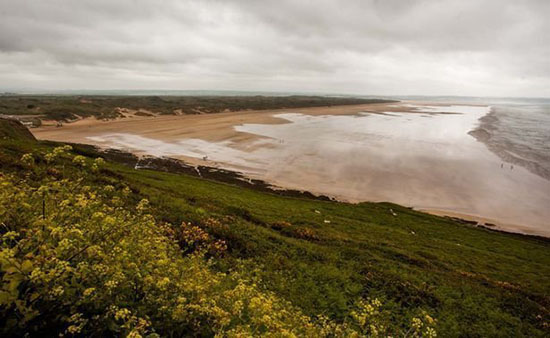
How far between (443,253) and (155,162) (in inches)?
1811

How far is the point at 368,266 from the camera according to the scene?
50.2 feet

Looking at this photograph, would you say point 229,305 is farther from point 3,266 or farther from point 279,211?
point 279,211

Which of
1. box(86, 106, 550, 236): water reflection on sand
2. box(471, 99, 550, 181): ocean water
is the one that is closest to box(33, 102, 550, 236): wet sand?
box(86, 106, 550, 236): water reflection on sand

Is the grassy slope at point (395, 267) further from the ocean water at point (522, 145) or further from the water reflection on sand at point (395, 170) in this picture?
the ocean water at point (522, 145)

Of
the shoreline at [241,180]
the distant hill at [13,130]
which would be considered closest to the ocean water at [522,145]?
the shoreline at [241,180]

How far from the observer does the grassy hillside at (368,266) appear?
11.9 metres

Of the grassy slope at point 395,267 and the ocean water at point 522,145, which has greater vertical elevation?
the ocean water at point 522,145

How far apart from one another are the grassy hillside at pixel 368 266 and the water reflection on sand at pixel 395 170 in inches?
490

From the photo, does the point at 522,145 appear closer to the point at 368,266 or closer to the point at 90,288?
→ the point at 368,266

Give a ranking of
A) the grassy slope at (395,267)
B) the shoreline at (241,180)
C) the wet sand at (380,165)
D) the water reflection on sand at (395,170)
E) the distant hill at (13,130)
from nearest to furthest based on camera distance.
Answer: the grassy slope at (395,267) < the shoreline at (241,180) < the distant hill at (13,130) < the wet sand at (380,165) < the water reflection on sand at (395,170)

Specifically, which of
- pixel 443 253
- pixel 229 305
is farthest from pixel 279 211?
pixel 229 305

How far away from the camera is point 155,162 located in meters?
49.4

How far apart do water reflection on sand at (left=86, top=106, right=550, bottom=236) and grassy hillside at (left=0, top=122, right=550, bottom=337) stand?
40.8 ft

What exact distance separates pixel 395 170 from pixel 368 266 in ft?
120
